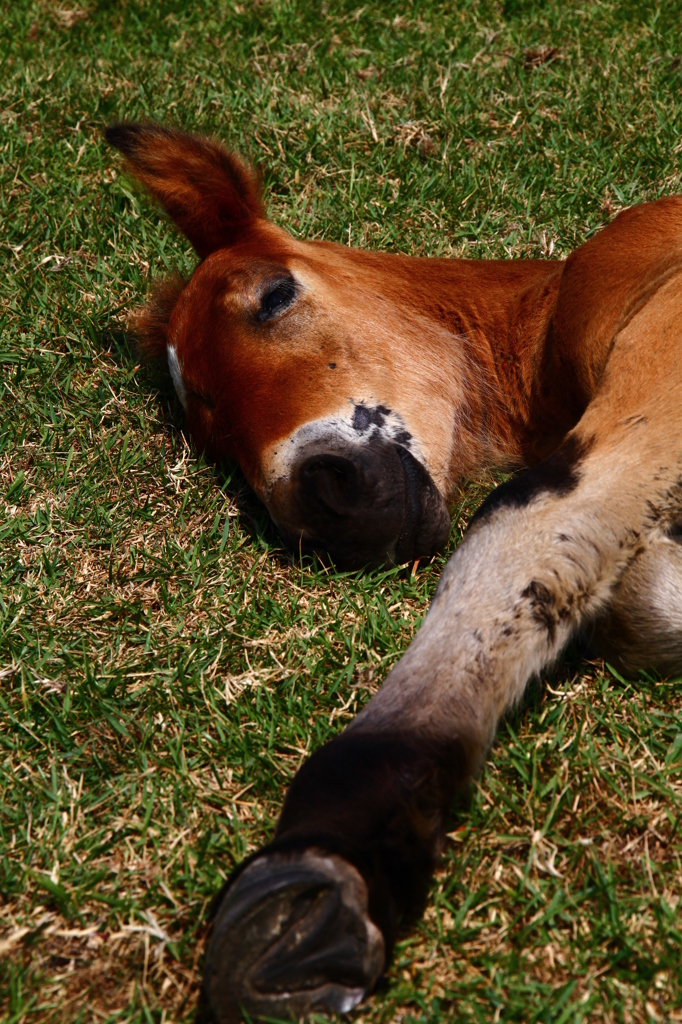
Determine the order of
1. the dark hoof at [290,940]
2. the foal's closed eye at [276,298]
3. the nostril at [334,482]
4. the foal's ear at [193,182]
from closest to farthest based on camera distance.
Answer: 1. the dark hoof at [290,940]
2. the nostril at [334,482]
3. the foal's closed eye at [276,298]
4. the foal's ear at [193,182]

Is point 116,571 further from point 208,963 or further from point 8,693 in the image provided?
point 208,963

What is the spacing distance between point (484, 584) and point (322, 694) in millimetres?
636

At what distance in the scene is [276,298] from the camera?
338cm

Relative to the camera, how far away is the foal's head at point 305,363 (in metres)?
3.04

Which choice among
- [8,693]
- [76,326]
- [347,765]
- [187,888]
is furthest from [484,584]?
[76,326]

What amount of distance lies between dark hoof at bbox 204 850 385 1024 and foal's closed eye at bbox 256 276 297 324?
77.5 inches

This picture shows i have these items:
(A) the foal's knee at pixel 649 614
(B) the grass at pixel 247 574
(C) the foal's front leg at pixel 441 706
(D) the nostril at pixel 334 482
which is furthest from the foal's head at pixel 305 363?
(A) the foal's knee at pixel 649 614

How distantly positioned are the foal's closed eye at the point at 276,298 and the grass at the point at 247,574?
2.10 feet

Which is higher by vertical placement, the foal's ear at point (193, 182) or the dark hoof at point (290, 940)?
the foal's ear at point (193, 182)

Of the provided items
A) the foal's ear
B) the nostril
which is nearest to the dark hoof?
the nostril

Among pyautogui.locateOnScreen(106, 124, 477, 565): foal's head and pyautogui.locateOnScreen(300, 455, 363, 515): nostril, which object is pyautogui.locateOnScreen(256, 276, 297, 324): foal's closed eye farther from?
pyautogui.locateOnScreen(300, 455, 363, 515): nostril

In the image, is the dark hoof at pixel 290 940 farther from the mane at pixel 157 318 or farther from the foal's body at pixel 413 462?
the mane at pixel 157 318

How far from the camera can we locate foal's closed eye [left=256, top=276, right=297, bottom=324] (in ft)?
11.0

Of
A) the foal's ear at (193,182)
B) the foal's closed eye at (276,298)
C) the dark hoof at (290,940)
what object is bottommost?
the dark hoof at (290,940)
